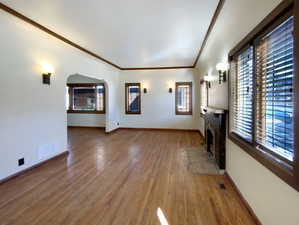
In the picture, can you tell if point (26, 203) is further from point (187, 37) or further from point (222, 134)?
point (187, 37)

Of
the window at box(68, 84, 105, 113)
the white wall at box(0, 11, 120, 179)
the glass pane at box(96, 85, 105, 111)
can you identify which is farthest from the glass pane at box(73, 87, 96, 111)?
the white wall at box(0, 11, 120, 179)

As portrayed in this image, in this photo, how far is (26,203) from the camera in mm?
2260

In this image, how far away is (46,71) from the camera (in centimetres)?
361

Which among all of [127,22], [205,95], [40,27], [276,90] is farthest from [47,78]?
[205,95]

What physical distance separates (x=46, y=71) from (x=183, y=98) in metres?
5.22

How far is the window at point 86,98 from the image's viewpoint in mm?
8023

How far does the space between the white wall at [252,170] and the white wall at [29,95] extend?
11.4 feet

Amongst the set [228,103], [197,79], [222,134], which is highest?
[197,79]

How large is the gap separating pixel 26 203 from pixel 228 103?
3227mm

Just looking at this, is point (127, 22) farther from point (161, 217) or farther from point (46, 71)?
point (161, 217)

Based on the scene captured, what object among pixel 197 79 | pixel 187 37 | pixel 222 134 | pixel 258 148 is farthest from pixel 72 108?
pixel 258 148

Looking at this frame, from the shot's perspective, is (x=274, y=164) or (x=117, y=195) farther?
(x=117, y=195)

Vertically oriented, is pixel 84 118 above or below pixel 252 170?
above

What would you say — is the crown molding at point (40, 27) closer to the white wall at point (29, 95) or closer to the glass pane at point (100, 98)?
the white wall at point (29, 95)
